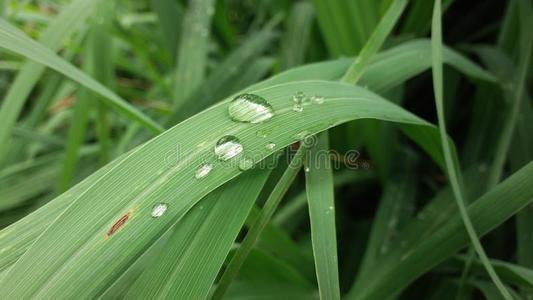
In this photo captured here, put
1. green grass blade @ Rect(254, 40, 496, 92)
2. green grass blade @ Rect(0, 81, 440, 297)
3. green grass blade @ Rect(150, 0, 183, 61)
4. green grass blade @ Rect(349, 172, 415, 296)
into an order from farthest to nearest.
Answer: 1. green grass blade @ Rect(150, 0, 183, 61)
2. green grass blade @ Rect(349, 172, 415, 296)
3. green grass blade @ Rect(254, 40, 496, 92)
4. green grass blade @ Rect(0, 81, 440, 297)

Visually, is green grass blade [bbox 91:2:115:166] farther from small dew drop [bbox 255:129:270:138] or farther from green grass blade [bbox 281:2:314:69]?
small dew drop [bbox 255:129:270:138]

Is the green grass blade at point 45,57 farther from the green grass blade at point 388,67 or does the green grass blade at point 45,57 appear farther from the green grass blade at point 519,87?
the green grass blade at point 519,87

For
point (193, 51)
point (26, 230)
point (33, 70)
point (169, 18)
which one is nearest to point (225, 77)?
point (193, 51)

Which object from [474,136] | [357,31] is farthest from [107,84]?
[474,136]

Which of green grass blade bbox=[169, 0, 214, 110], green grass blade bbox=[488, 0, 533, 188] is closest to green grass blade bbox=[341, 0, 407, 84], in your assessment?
green grass blade bbox=[488, 0, 533, 188]

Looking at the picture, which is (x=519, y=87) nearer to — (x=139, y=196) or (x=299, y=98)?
(x=299, y=98)
